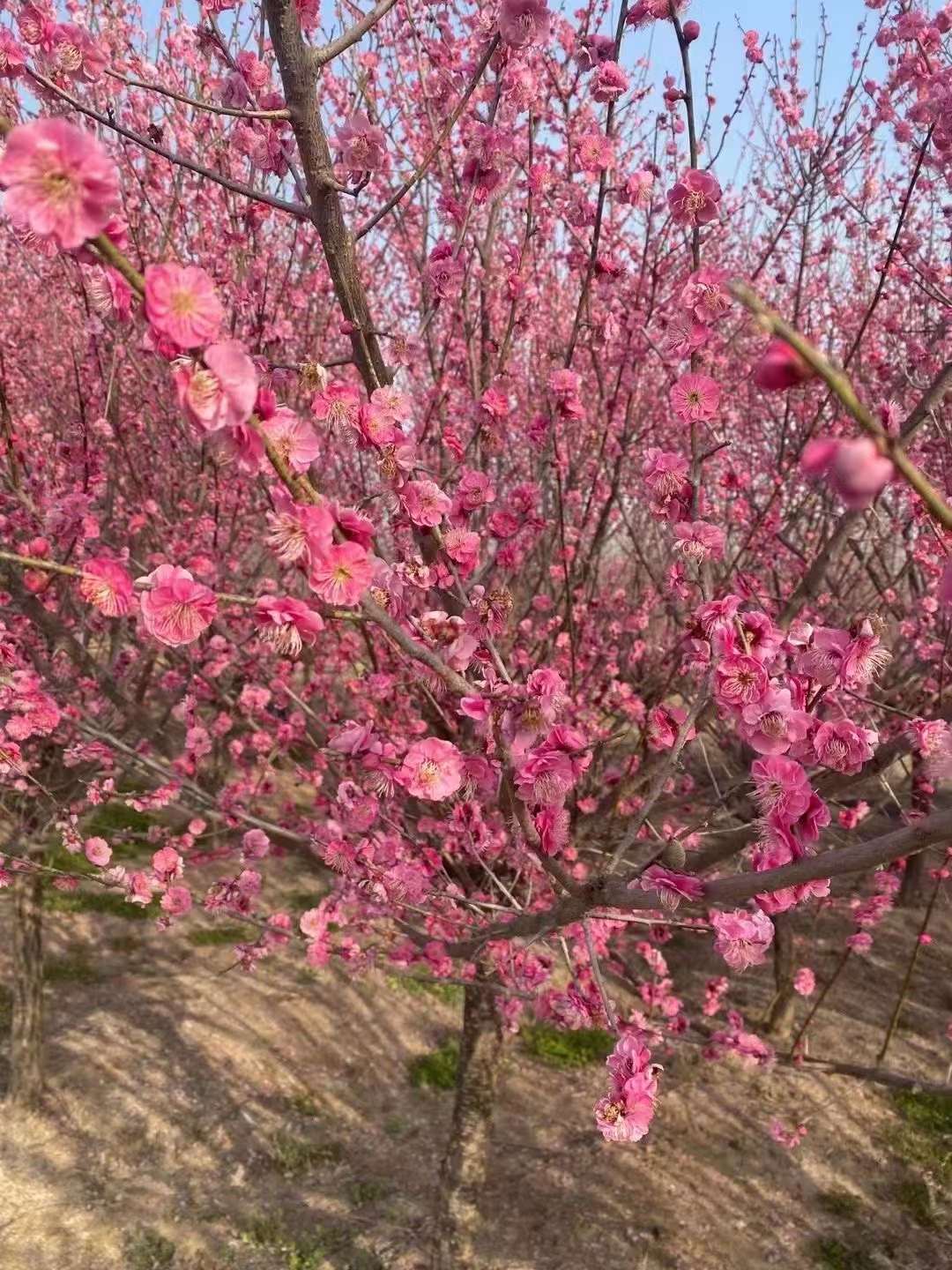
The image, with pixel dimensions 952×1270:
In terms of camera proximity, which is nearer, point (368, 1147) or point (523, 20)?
point (523, 20)

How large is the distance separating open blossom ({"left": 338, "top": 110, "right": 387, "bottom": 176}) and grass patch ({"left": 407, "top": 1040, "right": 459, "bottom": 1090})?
627cm

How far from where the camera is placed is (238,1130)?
235 inches

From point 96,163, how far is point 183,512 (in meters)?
5.20

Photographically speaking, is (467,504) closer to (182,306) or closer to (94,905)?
(182,306)

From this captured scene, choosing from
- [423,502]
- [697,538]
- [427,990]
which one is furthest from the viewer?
[427,990]

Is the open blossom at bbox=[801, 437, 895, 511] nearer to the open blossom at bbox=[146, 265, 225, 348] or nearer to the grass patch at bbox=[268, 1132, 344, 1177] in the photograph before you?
the open blossom at bbox=[146, 265, 225, 348]

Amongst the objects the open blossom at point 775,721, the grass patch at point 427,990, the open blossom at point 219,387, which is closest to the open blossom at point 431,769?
the open blossom at point 775,721

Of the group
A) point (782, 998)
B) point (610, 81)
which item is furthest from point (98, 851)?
point (782, 998)

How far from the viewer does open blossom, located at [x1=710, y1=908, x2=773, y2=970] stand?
86.4 inches

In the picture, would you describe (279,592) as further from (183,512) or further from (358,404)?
(358,404)

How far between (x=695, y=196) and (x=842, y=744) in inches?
67.1

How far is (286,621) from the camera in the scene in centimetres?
156

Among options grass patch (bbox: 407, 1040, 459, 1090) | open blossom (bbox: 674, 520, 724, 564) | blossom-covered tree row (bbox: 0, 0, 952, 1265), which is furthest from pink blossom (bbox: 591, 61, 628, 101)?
grass patch (bbox: 407, 1040, 459, 1090)

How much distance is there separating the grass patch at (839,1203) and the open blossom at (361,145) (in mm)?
6593
